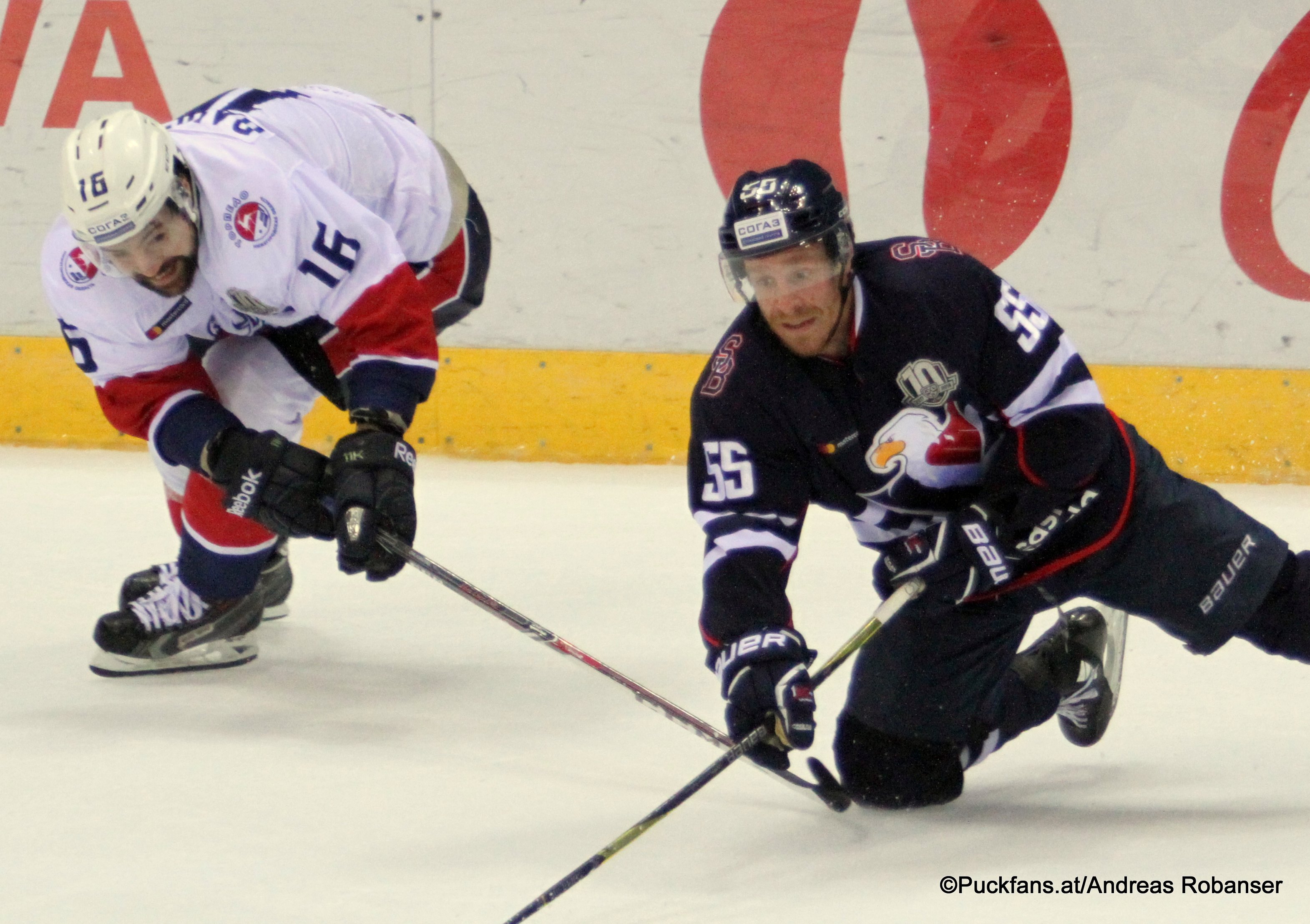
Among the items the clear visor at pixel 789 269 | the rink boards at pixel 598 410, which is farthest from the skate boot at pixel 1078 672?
the rink boards at pixel 598 410

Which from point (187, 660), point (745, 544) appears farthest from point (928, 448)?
point (187, 660)

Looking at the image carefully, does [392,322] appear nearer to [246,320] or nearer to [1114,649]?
[246,320]

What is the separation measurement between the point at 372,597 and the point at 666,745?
3.72 ft

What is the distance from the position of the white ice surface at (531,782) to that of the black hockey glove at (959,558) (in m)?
0.31

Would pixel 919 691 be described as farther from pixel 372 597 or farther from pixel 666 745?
pixel 372 597

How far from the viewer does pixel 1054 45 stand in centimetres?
406

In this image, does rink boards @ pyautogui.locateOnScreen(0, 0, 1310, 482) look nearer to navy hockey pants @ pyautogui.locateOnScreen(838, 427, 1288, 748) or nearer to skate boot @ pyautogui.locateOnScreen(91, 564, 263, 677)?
skate boot @ pyautogui.locateOnScreen(91, 564, 263, 677)

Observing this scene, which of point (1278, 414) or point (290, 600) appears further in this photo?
point (1278, 414)

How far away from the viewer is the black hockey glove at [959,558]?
6.71 feet

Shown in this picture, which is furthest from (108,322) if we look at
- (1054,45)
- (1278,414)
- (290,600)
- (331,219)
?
(1278,414)

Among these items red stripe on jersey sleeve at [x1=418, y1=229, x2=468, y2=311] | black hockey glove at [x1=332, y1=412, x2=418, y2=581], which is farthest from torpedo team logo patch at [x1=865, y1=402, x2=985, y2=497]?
red stripe on jersey sleeve at [x1=418, y1=229, x2=468, y2=311]

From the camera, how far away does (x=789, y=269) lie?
1951 mm

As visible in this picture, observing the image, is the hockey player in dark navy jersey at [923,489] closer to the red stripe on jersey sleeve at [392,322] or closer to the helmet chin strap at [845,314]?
the helmet chin strap at [845,314]

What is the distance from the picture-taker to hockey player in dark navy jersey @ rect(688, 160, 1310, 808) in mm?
1976
